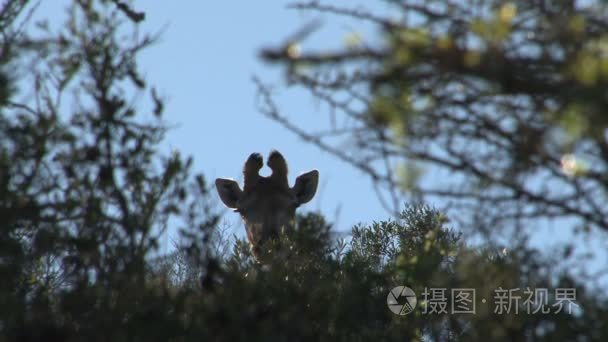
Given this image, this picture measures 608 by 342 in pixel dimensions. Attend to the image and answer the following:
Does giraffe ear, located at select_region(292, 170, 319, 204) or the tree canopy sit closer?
the tree canopy

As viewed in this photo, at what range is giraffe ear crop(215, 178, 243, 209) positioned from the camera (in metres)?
13.7

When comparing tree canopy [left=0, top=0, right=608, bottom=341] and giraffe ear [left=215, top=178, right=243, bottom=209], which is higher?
giraffe ear [left=215, top=178, right=243, bottom=209]

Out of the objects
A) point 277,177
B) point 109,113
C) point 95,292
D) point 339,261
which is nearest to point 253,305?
point 95,292

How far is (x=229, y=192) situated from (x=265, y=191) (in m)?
0.48

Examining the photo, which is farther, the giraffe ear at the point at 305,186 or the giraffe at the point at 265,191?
the giraffe ear at the point at 305,186

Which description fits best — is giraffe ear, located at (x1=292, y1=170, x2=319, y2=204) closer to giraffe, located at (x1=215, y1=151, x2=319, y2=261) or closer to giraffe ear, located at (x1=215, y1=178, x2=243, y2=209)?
giraffe, located at (x1=215, y1=151, x2=319, y2=261)

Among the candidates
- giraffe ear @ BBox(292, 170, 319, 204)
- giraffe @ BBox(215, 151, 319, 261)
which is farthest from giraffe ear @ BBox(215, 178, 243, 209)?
giraffe ear @ BBox(292, 170, 319, 204)

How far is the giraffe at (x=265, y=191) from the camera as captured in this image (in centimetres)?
1316

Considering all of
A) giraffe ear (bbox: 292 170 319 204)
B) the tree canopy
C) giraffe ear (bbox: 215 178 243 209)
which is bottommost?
the tree canopy

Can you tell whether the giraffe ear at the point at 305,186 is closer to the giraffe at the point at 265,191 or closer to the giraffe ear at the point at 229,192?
the giraffe at the point at 265,191

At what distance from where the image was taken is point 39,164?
23.6 feet

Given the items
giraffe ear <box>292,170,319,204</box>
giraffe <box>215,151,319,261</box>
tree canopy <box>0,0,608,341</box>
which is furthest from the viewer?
giraffe ear <box>292,170,319,204</box>

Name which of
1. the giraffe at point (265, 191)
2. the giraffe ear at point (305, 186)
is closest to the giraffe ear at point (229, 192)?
the giraffe at point (265, 191)

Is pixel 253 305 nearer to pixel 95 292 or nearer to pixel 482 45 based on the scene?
pixel 95 292
